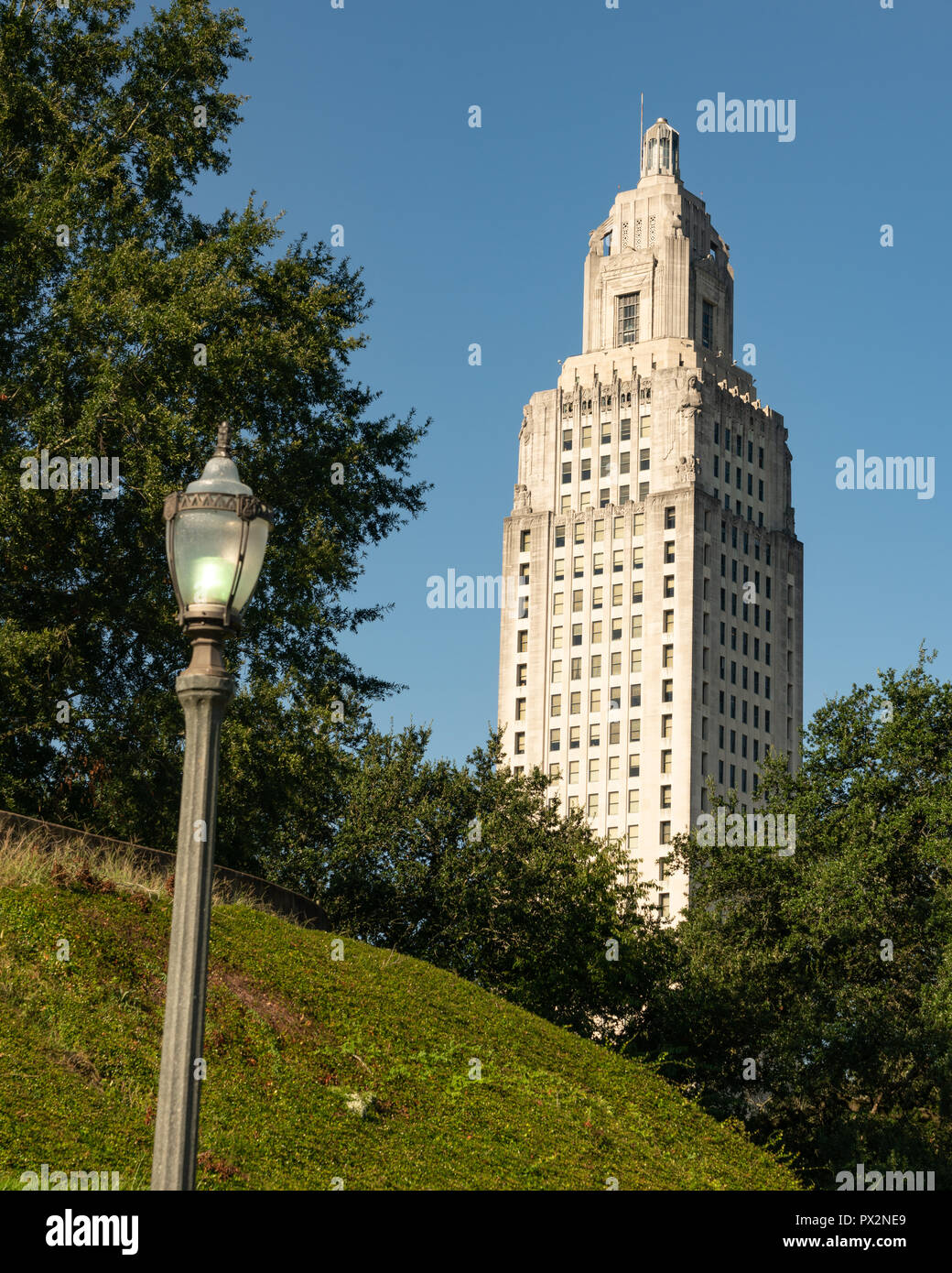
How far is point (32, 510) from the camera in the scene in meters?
24.6

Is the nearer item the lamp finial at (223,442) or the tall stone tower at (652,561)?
the lamp finial at (223,442)

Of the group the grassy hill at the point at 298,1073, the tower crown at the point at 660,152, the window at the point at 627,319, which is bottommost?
the grassy hill at the point at 298,1073

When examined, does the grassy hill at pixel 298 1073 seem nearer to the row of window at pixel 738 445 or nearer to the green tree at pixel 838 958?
the green tree at pixel 838 958

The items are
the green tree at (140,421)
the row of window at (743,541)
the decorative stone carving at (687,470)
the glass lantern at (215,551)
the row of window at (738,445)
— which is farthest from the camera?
the row of window at (738,445)

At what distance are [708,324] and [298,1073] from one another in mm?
116371

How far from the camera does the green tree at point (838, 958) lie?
1438 inches

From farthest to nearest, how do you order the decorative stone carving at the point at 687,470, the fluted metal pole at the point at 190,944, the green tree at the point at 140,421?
1. the decorative stone carving at the point at 687,470
2. the green tree at the point at 140,421
3. the fluted metal pole at the point at 190,944

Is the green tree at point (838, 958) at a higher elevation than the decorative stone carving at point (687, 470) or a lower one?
lower

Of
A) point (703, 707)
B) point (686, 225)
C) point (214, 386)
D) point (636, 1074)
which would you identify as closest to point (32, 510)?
point (214, 386)

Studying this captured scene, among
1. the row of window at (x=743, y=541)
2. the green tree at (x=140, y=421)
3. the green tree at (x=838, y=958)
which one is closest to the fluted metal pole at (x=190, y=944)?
the green tree at (x=140, y=421)

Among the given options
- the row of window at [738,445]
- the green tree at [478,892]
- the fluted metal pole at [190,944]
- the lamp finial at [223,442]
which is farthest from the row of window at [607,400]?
the fluted metal pole at [190,944]

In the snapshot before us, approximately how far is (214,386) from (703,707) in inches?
3473

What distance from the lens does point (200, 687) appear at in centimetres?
842

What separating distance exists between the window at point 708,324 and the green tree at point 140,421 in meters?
98.9
